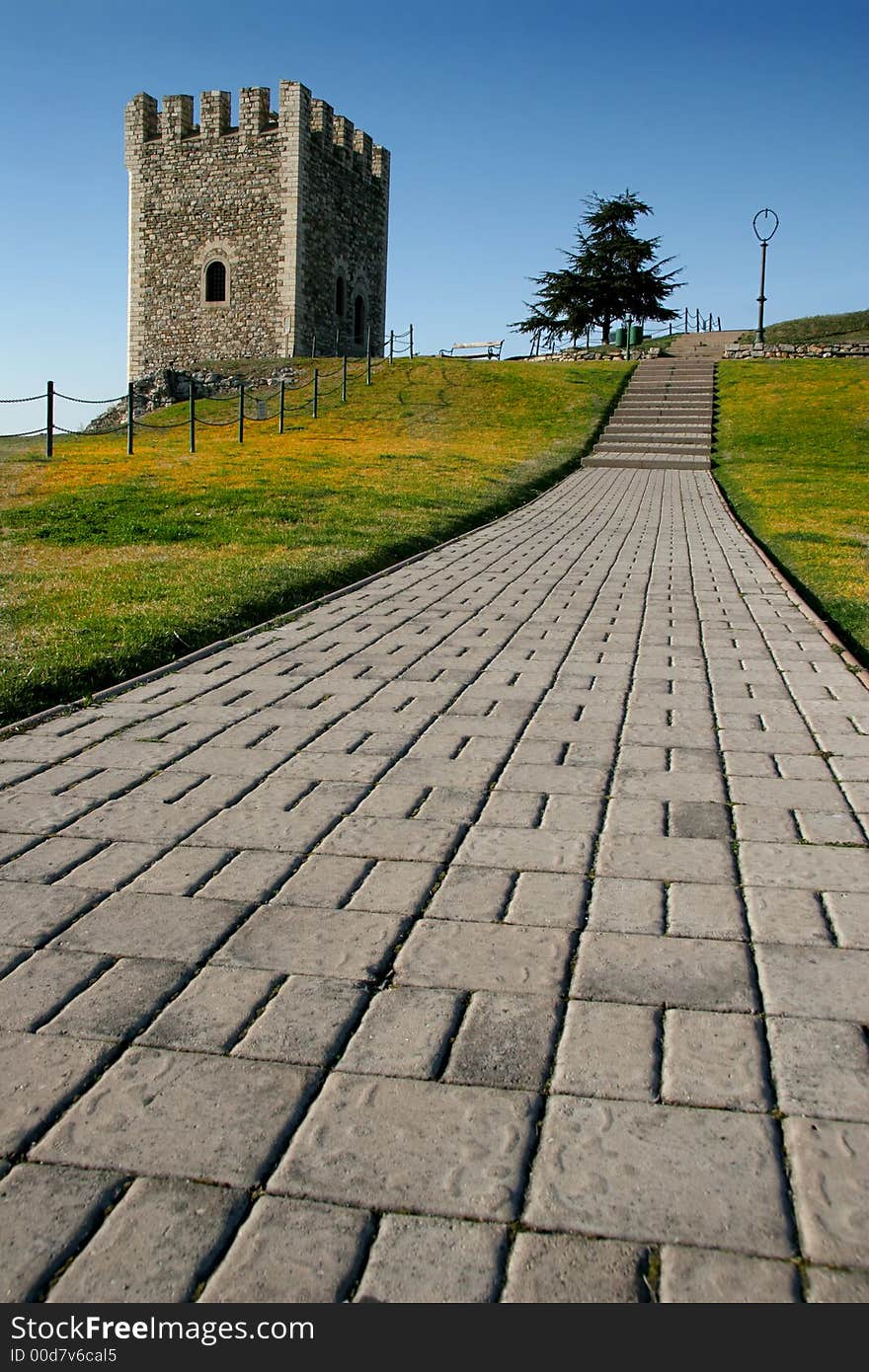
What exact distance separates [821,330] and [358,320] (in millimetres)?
21504

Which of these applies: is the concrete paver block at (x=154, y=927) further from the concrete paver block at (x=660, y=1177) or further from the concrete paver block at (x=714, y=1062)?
the concrete paver block at (x=714, y=1062)

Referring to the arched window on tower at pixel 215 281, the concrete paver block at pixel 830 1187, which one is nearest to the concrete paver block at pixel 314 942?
the concrete paver block at pixel 830 1187

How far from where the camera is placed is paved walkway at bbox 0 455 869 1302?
194cm

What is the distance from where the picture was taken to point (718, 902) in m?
3.25

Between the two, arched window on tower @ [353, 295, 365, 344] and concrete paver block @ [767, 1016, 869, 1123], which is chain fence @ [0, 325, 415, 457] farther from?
concrete paver block @ [767, 1016, 869, 1123]

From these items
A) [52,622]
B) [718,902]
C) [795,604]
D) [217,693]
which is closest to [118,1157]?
[718,902]

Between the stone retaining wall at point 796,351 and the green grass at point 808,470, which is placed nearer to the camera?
the green grass at point 808,470

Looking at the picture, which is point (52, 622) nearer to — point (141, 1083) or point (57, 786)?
point (57, 786)

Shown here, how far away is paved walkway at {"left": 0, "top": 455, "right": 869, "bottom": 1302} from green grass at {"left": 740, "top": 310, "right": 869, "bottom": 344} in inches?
1819

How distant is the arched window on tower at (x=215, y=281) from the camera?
131 ft

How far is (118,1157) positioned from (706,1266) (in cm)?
113

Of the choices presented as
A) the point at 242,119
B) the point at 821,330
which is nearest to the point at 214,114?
the point at 242,119

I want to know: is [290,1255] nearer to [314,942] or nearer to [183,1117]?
[183,1117]

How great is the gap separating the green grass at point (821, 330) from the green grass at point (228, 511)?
68.4 feet
